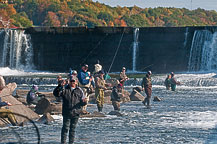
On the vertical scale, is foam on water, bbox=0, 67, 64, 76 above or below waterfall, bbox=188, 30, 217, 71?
below

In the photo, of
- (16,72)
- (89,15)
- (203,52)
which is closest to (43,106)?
(203,52)

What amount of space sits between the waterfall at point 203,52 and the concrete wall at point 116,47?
69 cm

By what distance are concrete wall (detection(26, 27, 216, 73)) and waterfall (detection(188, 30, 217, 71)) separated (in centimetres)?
69

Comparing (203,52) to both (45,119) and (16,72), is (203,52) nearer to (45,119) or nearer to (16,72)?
(16,72)

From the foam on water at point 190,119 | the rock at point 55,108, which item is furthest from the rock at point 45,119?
the foam on water at point 190,119

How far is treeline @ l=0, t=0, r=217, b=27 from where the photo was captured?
151m

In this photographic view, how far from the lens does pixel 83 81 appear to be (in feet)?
76.0

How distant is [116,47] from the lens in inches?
2238

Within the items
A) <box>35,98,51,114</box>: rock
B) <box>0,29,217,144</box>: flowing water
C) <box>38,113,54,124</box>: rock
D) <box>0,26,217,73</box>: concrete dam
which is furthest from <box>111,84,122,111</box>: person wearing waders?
<box>0,26,217,73</box>: concrete dam

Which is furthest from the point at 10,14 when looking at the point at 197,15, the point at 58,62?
the point at 58,62

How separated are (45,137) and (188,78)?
30136 millimetres

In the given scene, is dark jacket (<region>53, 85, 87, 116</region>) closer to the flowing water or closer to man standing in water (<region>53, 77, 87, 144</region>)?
man standing in water (<region>53, 77, 87, 144</region>)

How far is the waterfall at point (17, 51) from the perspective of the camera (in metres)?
58.9

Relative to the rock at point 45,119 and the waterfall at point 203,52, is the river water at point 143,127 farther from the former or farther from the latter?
the waterfall at point 203,52
